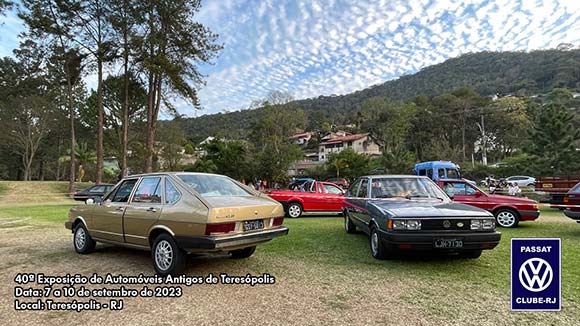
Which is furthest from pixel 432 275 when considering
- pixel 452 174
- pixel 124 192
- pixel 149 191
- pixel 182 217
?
pixel 452 174

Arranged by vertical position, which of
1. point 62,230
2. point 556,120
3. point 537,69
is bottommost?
point 62,230

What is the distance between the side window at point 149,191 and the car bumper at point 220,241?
0.95 meters

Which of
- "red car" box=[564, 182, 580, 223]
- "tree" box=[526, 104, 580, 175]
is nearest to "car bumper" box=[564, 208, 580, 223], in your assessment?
"red car" box=[564, 182, 580, 223]

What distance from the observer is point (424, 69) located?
418ft

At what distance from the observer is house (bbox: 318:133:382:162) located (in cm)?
7056

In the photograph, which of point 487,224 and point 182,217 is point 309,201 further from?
point 182,217

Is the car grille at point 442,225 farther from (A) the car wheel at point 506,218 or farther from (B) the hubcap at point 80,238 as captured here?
(B) the hubcap at point 80,238

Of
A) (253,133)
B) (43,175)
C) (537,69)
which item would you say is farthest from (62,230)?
(537,69)

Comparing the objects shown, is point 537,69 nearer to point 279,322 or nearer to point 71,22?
point 71,22

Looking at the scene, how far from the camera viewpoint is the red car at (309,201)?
13.7 m

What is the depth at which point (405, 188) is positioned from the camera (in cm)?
734

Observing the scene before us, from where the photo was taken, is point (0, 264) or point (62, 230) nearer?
point (0, 264)

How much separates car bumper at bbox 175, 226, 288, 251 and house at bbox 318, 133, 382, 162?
64082mm

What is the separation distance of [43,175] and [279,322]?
61630mm
